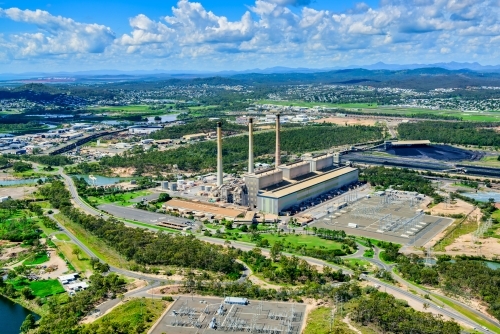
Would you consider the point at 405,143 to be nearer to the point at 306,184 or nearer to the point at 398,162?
the point at 398,162

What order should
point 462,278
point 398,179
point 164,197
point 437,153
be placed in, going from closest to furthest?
point 462,278 < point 164,197 < point 398,179 < point 437,153

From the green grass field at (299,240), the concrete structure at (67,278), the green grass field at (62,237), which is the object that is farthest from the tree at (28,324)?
the green grass field at (299,240)

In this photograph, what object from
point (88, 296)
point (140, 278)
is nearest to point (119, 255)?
point (140, 278)

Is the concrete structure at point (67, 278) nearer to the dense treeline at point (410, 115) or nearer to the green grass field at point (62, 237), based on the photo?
the green grass field at point (62, 237)

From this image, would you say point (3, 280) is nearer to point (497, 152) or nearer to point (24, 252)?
point (24, 252)

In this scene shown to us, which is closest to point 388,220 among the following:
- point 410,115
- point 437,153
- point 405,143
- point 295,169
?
point 295,169

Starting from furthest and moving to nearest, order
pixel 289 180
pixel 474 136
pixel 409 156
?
pixel 474 136
pixel 409 156
pixel 289 180
